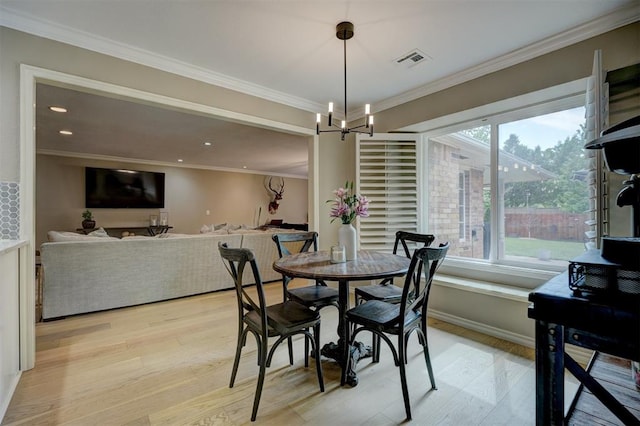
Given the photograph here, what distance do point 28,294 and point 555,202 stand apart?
14.4 feet

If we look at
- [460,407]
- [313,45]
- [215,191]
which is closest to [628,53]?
[313,45]

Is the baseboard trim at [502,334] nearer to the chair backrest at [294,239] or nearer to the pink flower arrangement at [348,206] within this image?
the chair backrest at [294,239]

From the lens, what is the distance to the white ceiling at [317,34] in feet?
6.31

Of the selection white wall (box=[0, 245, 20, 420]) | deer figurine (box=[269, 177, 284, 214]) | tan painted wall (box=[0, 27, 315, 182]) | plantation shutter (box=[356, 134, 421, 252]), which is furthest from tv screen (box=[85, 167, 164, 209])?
plantation shutter (box=[356, 134, 421, 252])

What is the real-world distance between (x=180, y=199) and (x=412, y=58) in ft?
23.2

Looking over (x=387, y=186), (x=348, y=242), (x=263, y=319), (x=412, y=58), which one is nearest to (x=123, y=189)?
(x=387, y=186)

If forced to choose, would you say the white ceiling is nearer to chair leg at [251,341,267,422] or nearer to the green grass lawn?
the green grass lawn

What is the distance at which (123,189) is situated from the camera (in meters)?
6.84

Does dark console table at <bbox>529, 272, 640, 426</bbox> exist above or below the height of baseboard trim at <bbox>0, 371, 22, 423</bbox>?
above

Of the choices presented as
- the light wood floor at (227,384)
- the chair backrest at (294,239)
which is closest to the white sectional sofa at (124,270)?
the light wood floor at (227,384)

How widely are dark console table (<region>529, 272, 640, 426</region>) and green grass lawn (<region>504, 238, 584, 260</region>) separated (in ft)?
6.90

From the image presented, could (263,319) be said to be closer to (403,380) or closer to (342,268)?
(342,268)

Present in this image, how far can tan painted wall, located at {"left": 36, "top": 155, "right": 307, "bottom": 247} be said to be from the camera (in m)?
6.19

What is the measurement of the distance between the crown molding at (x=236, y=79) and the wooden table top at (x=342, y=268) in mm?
1972
